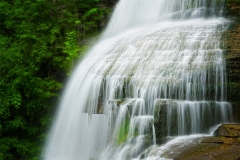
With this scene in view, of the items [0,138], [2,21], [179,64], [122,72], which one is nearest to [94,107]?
[122,72]

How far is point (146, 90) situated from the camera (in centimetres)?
721

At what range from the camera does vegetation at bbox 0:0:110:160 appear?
961 cm

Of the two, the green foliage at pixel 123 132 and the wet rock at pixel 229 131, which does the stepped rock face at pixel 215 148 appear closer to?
the wet rock at pixel 229 131

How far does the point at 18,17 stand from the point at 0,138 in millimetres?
5951

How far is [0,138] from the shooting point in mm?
9445

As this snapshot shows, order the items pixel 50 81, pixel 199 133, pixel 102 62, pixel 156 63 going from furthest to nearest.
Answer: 1. pixel 50 81
2. pixel 102 62
3. pixel 156 63
4. pixel 199 133

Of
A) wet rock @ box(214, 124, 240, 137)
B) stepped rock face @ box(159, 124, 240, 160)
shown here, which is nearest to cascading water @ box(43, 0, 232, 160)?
stepped rock face @ box(159, 124, 240, 160)

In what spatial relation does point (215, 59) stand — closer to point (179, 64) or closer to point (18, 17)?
point (179, 64)

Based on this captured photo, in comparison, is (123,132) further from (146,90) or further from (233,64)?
(233,64)

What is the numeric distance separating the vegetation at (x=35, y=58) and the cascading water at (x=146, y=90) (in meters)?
0.74

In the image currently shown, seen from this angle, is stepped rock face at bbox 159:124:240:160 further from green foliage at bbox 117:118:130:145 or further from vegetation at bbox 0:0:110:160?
vegetation at bbox 0:0:110:160

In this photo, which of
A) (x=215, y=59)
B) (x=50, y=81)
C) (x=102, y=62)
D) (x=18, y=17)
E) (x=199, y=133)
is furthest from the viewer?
(x=18, y=17)

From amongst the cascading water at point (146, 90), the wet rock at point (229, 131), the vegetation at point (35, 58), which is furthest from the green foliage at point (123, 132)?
the vegetation at point (35, 58)

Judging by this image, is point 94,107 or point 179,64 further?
point 94,107
